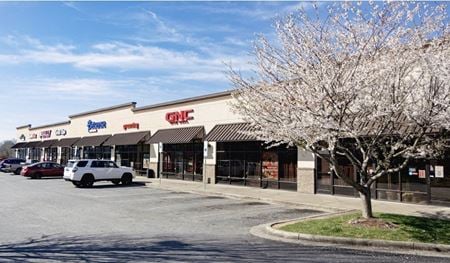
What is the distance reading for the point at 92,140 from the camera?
44.6 meters

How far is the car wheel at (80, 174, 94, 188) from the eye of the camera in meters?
27.3

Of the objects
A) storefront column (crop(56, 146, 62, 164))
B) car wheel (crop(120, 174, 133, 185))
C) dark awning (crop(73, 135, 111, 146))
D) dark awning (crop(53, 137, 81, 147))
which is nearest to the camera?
car wheel (crop(120, 174, 133, 185))

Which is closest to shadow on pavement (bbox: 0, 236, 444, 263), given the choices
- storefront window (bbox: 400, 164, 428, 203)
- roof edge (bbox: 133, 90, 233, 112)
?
storefront window (bbox: 400, 164, 428, 203)

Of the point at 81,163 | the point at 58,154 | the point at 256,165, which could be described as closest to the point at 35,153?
the point at 58,154

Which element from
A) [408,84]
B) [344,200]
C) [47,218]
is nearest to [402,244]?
[408,84]

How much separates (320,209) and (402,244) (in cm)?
668

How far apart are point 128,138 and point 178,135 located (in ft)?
27.1

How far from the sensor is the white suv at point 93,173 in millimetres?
27234

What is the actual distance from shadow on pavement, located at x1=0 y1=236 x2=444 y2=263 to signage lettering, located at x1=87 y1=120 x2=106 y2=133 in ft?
114

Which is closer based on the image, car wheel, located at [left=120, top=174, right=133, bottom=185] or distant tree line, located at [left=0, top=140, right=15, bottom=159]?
car wheel, located at [left=120, top=174, right=133, bottom=185]

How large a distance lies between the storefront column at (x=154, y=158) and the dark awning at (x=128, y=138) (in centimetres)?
106

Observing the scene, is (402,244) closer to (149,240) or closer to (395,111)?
(395,111)

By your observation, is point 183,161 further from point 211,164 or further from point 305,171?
point 305,171

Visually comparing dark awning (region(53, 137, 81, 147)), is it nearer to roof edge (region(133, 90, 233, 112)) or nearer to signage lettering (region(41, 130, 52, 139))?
signage lettering (region(41, 130, 52, 139))
